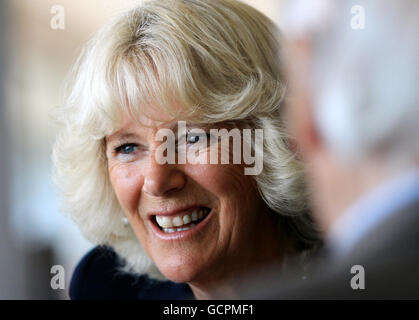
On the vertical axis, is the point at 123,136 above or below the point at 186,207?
above

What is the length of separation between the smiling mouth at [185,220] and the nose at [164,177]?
66mm

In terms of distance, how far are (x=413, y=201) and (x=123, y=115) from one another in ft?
1.91

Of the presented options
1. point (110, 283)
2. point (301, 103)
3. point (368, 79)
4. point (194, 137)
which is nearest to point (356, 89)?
point (368, 79)

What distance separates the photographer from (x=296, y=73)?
0.91m

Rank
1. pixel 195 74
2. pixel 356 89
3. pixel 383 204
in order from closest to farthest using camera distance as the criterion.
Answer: pixel 383 204
pixel 356 89
pixel 195 74

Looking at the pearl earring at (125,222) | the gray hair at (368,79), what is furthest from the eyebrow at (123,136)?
the gray hair at (368,79)

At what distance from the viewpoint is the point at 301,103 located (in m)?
0.93

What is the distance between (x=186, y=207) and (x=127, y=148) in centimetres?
17

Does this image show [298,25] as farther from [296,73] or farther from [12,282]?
[12,282]

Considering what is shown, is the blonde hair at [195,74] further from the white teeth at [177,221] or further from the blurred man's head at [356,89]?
the white teeth at [177,221]

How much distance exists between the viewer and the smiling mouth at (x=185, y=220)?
1.00 m

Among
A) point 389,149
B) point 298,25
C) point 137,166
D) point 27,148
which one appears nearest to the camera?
point 389,149

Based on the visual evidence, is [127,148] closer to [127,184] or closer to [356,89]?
[127,184]
